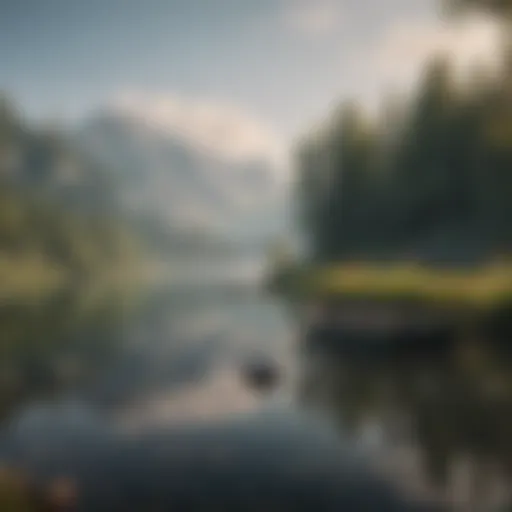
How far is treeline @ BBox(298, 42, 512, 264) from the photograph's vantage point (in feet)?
18.6

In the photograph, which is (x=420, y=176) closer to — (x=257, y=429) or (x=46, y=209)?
(x=257, y=429)

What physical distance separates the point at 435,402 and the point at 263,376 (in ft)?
5.94

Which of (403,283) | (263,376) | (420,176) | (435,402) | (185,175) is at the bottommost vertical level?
(435,402)

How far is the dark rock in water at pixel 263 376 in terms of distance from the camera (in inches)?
232

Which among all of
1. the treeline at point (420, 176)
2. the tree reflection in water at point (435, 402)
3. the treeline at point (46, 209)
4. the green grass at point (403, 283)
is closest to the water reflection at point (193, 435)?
the tree reflection in water at point (435, 402)

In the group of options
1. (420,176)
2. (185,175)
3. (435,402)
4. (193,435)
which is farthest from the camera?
(185,175)

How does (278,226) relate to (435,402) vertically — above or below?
above

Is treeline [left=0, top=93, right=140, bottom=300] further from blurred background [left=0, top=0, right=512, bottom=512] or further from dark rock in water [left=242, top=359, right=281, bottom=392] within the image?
dark rock in water [left=242, top=359, right=281, bottom=392]

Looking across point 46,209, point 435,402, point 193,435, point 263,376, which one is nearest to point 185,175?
point 46,209

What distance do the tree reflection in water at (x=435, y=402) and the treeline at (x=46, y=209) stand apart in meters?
2.96

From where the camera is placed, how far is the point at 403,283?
5.85m

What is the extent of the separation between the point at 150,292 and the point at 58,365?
4.70 feet

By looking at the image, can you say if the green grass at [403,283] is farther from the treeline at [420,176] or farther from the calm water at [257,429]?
the calm water at [257,429]

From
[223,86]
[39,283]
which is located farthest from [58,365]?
[223,86]
